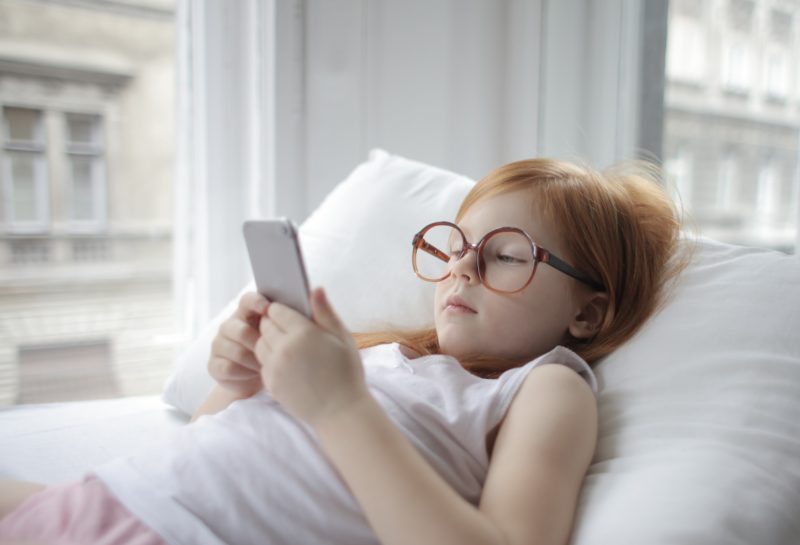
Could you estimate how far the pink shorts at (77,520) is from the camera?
65cm

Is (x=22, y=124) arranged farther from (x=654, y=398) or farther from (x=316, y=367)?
(x=654, y=398)

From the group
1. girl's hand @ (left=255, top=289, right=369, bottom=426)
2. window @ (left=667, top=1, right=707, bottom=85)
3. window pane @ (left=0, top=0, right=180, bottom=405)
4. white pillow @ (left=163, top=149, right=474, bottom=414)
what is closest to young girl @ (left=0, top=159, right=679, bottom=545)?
girl's hand @ (left=255, top=289, right=369, bottom=426)

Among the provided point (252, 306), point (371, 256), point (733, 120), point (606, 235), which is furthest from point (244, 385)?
point (733, 120)

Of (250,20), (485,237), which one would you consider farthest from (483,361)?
(250,20)

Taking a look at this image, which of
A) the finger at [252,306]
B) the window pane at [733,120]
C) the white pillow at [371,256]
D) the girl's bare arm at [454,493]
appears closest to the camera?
the girl's bare arm at [454,493]

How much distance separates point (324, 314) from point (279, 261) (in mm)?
70

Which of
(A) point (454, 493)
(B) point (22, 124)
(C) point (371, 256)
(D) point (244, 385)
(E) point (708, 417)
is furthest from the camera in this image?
(B) point (22, 124)

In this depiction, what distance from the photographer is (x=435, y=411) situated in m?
0.75

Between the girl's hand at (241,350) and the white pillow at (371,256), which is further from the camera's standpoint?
the white pillow at (371,256)

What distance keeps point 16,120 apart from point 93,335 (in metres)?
0.54

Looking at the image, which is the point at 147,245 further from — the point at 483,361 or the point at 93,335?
the point at 483,361

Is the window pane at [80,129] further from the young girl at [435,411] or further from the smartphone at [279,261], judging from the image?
the smartphone at [279,261]

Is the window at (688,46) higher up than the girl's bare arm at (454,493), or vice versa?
the window at (688,46)

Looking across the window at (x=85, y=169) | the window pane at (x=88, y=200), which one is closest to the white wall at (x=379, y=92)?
the window pane at (x=88, y=200)
